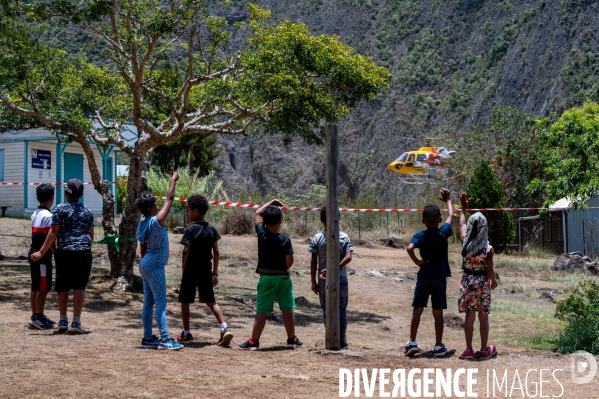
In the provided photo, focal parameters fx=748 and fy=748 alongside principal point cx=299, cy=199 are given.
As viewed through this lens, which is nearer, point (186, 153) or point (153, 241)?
point (153, 241)

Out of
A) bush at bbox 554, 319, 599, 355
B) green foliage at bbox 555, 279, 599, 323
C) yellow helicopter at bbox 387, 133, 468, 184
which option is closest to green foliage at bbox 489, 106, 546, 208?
yellow helicopter at bbox 387, 133, 468, 184

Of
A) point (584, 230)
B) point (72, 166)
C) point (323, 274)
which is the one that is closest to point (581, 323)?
point (323, 274)

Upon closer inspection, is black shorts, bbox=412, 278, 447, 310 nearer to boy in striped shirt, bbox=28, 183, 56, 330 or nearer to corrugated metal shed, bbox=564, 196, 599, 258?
boy in striped shirt, bbox=28, 183, 56, 330

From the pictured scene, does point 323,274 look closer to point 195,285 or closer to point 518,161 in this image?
point 195,285

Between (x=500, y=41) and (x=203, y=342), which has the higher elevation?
(x=500, y=41)

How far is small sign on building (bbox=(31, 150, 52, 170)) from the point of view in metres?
28.0

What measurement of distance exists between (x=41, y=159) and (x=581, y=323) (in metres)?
23.5

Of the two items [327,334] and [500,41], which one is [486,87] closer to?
[500,41]

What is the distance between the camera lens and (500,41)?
60.2 m

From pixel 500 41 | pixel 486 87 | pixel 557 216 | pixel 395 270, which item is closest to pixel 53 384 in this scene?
pixel 395 270

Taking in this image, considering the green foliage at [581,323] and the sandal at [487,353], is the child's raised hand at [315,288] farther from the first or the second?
the green foliage at [581,323]

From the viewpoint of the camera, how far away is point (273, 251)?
25.8 feet

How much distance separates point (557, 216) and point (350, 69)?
1755cm

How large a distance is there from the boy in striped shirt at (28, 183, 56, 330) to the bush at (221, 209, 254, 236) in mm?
19241
